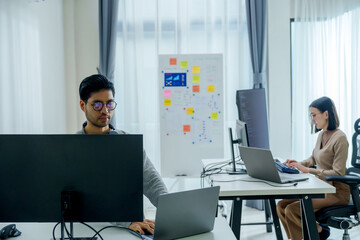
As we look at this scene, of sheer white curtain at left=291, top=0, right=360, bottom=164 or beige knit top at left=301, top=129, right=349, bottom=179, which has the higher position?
sheer white curtain at left=291, top=0, right=360, bottom=164

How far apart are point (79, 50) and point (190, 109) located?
156 centimetres

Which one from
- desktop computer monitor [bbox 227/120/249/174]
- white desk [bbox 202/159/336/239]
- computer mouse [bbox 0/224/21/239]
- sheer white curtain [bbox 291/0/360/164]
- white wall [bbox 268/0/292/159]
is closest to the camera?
computer mouse [bbox 0/224/21/239]

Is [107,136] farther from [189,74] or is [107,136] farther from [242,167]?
[189,74]

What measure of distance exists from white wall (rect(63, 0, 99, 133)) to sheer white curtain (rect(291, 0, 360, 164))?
2399mm

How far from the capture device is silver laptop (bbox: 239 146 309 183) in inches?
96.1

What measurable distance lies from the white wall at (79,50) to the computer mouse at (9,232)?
9.71 ft

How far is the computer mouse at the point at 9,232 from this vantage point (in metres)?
1.57

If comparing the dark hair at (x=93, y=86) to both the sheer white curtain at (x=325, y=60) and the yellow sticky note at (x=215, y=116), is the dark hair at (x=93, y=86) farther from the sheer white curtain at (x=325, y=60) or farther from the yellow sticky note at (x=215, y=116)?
the sheer white curtain at (x=325, y=60)

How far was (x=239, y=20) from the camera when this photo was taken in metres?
4.43

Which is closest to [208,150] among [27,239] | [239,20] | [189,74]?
[189,74]

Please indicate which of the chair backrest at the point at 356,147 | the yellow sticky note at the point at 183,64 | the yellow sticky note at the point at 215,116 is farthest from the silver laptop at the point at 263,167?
the yellow sticky note at the point at 183,64

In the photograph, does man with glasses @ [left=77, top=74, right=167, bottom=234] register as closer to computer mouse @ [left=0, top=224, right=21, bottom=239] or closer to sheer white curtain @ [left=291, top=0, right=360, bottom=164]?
computer mouse @ [left=0, top=224, right=21, bottom=239]

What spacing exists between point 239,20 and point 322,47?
1.01m

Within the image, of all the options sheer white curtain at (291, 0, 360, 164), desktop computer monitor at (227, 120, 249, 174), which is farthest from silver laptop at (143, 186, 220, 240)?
sheer white curtain at (291, 0, 360, 164)
